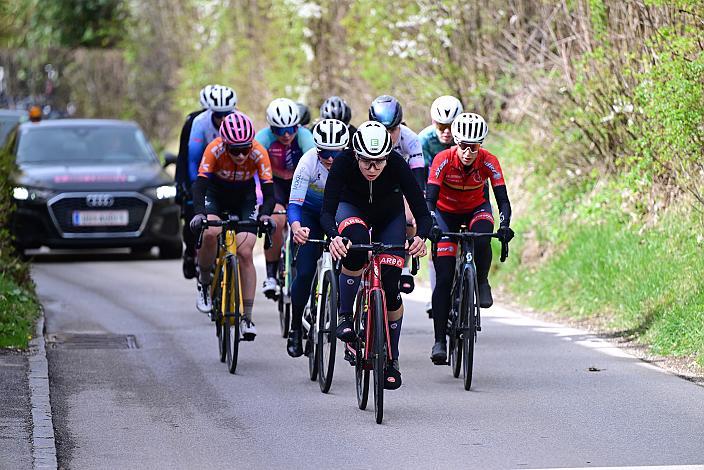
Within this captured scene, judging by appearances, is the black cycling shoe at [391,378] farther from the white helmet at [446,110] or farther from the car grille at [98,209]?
the car grille at [98,209]

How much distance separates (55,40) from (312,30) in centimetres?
2200

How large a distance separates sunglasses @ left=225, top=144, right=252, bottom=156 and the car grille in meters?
7.53

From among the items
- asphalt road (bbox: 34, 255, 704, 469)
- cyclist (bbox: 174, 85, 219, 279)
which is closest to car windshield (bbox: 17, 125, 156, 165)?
cyclist (bbox: 174, 85, 219, 279)

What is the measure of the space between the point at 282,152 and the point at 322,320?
340 centimetres

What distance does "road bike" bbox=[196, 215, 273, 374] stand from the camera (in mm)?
Answer: 10750

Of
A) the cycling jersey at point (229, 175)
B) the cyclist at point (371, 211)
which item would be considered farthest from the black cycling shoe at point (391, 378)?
the cycling jersey at point (229, 175)

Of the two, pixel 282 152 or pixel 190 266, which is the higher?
pixel 282 152

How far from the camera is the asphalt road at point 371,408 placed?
781 cm

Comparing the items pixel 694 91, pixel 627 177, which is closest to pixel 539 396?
pixel 694 91

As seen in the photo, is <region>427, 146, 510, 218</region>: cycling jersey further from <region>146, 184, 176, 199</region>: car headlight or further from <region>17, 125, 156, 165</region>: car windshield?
<region>17, 125, 156, 165</region>: car windshield

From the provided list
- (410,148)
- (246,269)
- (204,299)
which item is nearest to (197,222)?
(246,269)

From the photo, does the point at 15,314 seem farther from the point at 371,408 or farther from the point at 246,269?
the point at 371,408

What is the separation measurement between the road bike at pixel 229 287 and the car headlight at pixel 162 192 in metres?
7.58

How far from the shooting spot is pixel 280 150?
1297 cm
